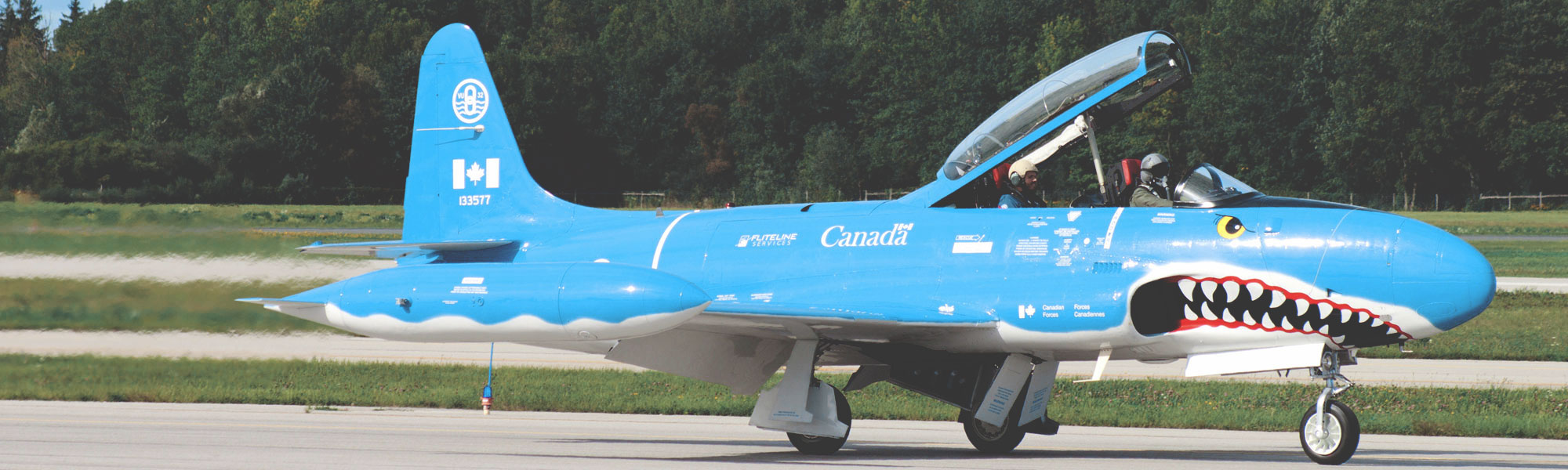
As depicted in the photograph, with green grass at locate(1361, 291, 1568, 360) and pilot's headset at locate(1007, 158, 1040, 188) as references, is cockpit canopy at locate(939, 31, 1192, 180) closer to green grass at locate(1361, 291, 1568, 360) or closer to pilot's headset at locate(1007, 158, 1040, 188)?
pilot's headset at locate(1007, 158, 1040, 188)

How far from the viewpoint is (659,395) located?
16016 mm

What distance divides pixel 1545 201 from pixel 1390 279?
65634 mm

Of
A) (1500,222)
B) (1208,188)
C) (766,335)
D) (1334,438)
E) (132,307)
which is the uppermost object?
(1500,222)

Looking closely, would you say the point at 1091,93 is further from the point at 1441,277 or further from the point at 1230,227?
the point at 1441,277

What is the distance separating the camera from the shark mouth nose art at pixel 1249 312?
9.33 meters

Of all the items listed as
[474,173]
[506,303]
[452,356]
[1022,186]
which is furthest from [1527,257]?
[506,303]

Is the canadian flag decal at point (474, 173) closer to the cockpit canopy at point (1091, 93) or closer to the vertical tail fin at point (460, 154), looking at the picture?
the vertical tail fin at point (460, 154)

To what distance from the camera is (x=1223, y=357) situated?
9789mm

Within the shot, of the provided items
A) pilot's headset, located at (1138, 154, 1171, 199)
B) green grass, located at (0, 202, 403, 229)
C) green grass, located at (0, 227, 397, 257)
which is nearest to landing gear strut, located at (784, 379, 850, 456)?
pilot's headset, located at (1138, 154, 1171, 199)

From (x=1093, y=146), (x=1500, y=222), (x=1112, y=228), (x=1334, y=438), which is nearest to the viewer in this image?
(x=1334, y=438)

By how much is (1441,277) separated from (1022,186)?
11.0 ft

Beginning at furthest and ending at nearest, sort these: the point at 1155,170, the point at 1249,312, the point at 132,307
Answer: the point at 132,307 < the point at 1155,170 < the point at 1249,312

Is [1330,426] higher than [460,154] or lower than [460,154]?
lower

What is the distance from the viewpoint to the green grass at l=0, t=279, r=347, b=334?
614 inches
